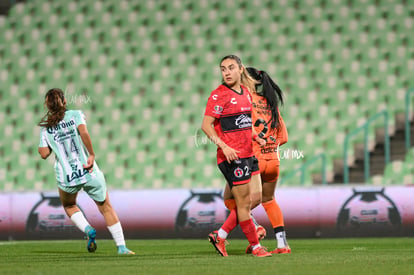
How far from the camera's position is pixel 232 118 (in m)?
5.65

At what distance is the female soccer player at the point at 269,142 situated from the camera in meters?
6.24

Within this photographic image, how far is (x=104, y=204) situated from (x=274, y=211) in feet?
4.96

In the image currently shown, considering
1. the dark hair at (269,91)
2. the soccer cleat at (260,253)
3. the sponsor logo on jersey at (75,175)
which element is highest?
the dark hair at (269,91)

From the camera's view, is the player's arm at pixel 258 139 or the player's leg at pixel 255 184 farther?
the player's arm at pixel 258 139

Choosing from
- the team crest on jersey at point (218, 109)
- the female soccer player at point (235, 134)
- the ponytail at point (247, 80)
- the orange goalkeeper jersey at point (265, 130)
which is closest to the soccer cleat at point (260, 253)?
the female soccer player at point (235, 134)

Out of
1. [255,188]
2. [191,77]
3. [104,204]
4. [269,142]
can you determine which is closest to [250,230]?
[255,188]

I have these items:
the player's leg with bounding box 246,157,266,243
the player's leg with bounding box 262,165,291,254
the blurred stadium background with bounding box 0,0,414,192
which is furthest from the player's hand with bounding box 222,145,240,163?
the blurred stadium background with bounding box 0,0,414,192

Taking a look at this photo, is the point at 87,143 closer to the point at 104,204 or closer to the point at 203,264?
the point at 104,204

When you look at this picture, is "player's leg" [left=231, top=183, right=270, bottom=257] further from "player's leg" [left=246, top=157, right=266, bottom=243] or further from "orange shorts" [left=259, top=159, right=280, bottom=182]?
"orange shorts" [left=259, top=159, right=280, bottom=182]

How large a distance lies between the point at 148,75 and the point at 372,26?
449cm

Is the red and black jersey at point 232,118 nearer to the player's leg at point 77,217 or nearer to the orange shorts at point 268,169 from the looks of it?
the orange shorts at point 268,169

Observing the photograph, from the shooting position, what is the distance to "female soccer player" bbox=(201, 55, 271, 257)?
5578mm

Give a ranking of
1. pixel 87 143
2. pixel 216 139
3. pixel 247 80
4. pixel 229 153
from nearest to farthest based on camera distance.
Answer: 1. pixel 229 153
2. pixel 216 139
3. pixel 247 80
4. pixel 87 143

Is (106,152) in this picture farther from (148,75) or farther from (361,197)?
(361,197)
